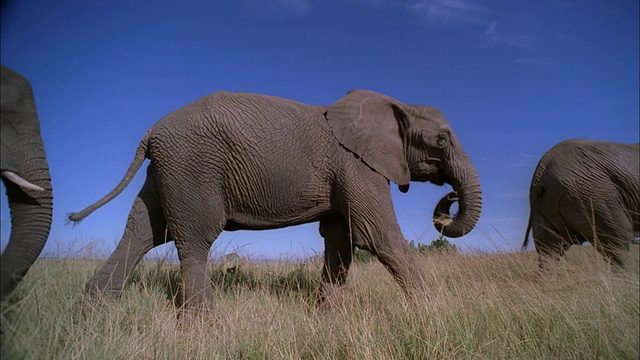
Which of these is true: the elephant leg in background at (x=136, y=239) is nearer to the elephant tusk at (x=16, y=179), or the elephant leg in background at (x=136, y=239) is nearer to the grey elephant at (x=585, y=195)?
the elephant tusk at (x=16, y=179)

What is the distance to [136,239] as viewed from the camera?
14.7ft

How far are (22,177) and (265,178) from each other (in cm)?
293

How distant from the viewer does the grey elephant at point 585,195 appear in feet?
12.1

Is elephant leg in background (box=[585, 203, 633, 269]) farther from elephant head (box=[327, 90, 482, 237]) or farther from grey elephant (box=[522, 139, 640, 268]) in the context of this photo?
elephant head (box=[327, 90, 482, 237])

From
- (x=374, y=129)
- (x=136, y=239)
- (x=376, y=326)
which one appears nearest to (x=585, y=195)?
(x=374, y=129)

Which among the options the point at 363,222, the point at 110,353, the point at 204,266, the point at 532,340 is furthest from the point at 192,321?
the point at 532,340

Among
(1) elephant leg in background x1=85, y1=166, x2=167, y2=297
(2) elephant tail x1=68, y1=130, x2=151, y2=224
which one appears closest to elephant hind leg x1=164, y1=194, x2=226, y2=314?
(1) elephant leg in background x1=85, y1=166, x2=167, y2=297

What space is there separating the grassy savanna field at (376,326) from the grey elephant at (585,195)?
0.40m

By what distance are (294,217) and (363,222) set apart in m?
0.65

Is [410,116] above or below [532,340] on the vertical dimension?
above

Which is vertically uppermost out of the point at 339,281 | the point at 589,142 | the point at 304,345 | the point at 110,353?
the point at 589,142

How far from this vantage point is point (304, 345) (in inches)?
122

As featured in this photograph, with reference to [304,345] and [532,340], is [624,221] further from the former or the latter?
[304,345]

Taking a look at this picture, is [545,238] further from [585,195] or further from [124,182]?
[124,182]
